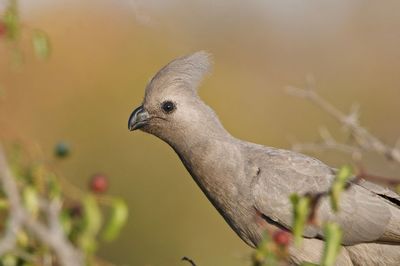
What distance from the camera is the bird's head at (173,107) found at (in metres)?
5.85

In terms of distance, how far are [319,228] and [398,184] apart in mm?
2428

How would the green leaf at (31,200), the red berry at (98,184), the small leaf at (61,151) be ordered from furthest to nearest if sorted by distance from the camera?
the small leaf at (61,151), the red berry at (98,184), the green leaf at (31,200)

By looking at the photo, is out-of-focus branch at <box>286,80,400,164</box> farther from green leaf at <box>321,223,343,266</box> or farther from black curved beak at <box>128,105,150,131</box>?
green leaf at <box>321,223,343,266</box>

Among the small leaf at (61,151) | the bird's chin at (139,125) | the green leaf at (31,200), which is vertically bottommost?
the green leaf at (31,200)

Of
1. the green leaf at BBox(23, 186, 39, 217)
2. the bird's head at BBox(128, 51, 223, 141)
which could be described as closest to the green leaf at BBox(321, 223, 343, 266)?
the green leaf at BBox(23, 186, 39, 217)

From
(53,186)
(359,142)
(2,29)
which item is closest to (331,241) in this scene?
(53,186)

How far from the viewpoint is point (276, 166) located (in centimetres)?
581

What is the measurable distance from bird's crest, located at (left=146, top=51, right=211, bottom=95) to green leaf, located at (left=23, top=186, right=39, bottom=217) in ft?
9.04

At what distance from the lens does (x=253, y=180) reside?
567cm

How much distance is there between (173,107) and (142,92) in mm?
5688

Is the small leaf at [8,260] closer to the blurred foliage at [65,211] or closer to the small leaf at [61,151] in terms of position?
the blurred foliage at [65,211]

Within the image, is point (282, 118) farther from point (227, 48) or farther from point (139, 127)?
point (139, 127)

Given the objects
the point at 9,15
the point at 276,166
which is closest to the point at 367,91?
the point at 276,166

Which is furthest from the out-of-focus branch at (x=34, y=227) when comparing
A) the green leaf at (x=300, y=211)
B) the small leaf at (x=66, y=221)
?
the green leaf at (x=300, y=211)
